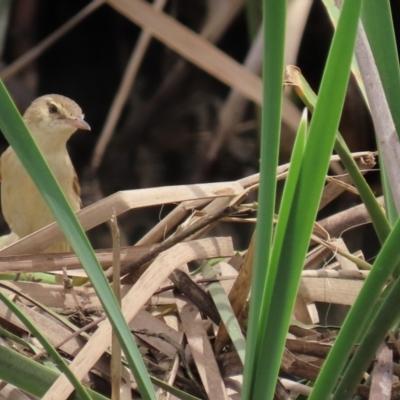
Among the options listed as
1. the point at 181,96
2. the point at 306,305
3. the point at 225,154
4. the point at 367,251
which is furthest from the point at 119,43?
the point at 306,305

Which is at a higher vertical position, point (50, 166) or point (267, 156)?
point (267, 156)

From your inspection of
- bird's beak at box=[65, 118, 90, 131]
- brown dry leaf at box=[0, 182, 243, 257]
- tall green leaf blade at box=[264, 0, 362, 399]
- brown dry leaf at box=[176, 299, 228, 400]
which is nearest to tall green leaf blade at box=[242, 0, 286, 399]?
tall green leaf blade at box=[264, 0, 362, 399]

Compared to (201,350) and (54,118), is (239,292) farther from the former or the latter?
(54,118)

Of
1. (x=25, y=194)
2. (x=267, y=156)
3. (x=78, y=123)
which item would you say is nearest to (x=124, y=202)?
(x=267, y=156)

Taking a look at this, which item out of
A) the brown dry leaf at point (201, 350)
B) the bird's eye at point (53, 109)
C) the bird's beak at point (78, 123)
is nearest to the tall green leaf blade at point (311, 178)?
the brown dry leaf at point (201, 350)

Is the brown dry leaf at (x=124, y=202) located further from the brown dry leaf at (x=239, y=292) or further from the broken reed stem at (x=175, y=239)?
the brown dry leaf at (x=239, y=292)

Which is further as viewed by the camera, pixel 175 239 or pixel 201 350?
pixel 175 239

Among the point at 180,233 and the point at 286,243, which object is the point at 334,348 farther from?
the point at 180,233
